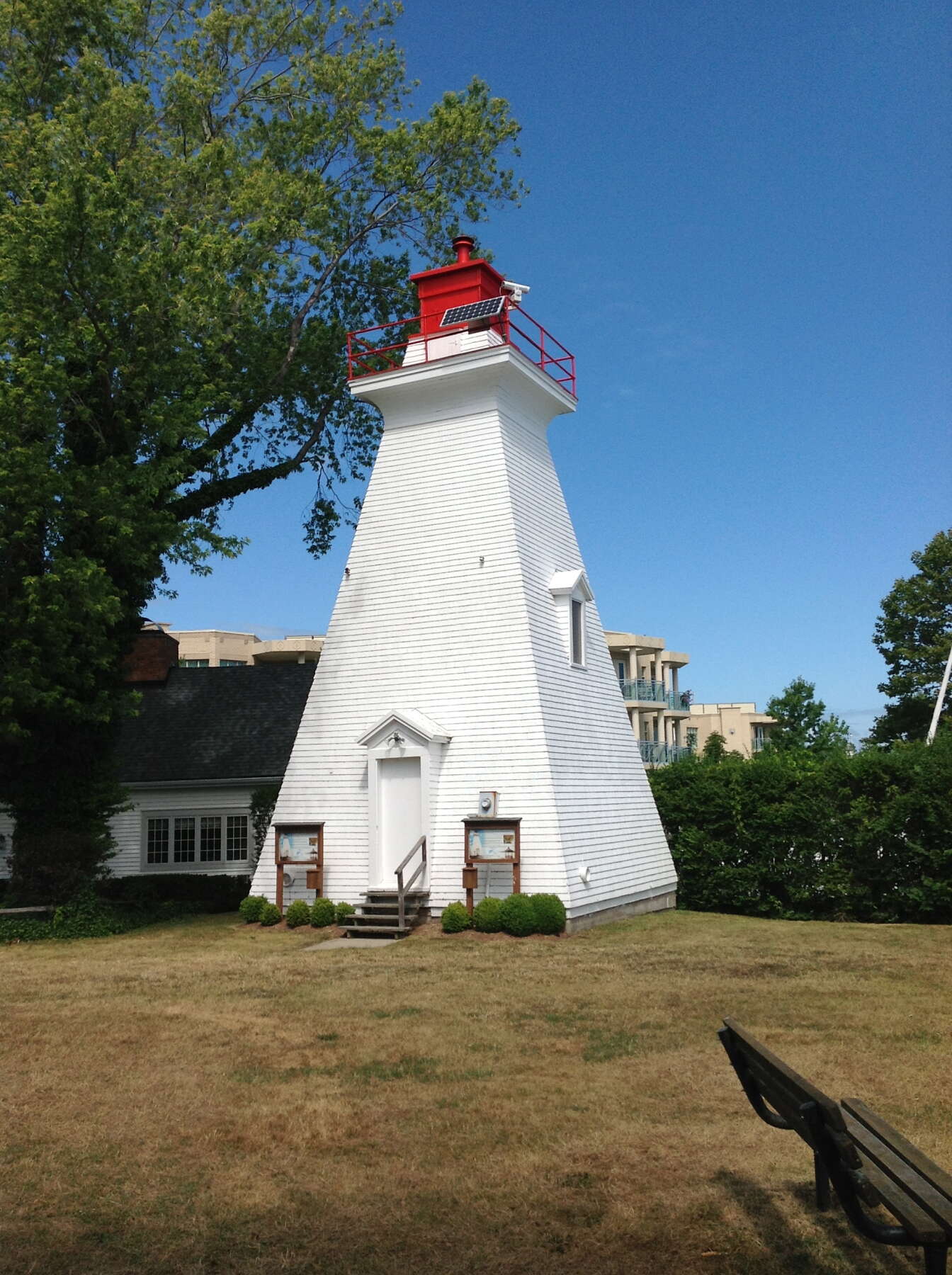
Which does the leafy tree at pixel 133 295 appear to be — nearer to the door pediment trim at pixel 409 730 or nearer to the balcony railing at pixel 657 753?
the door pediment trim at pixel 409 730

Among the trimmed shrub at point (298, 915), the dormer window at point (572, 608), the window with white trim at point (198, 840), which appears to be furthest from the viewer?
the window with white trim at point (198, 840)

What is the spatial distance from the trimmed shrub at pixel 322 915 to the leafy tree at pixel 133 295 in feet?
14.9

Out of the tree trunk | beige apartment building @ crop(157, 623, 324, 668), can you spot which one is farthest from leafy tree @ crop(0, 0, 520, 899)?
beige apartment building @ crop(157, 623, 324, 668)

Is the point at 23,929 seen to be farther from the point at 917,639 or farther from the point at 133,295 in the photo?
the point at 917,639

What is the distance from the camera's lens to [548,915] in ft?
53.3

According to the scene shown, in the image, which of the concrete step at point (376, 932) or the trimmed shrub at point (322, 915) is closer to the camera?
the concrete step at point (376, 932)

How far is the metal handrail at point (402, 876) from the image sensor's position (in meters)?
16.8

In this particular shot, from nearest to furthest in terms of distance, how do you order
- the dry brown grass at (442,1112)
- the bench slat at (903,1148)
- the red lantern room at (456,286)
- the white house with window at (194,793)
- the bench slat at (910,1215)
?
the bench slat at (910,1215)
the bench slat at (903,1148)
the dry brown grass at (442,1112)
the red lantern room at (456,286)
the white house with window at (194,793)

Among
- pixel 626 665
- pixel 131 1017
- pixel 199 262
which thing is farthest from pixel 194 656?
pixel 131 1017

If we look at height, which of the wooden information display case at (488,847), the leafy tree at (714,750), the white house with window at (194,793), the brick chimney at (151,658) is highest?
the brick chimney at (151,658)

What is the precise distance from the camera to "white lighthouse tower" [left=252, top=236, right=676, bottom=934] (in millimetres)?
17406

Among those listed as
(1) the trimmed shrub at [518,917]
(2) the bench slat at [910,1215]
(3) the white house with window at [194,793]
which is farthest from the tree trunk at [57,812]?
(2) the bench slat at [910,1215]

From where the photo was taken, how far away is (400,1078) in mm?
8156

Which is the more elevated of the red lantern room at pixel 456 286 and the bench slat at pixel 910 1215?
the red lantern room at pixel 456 286
